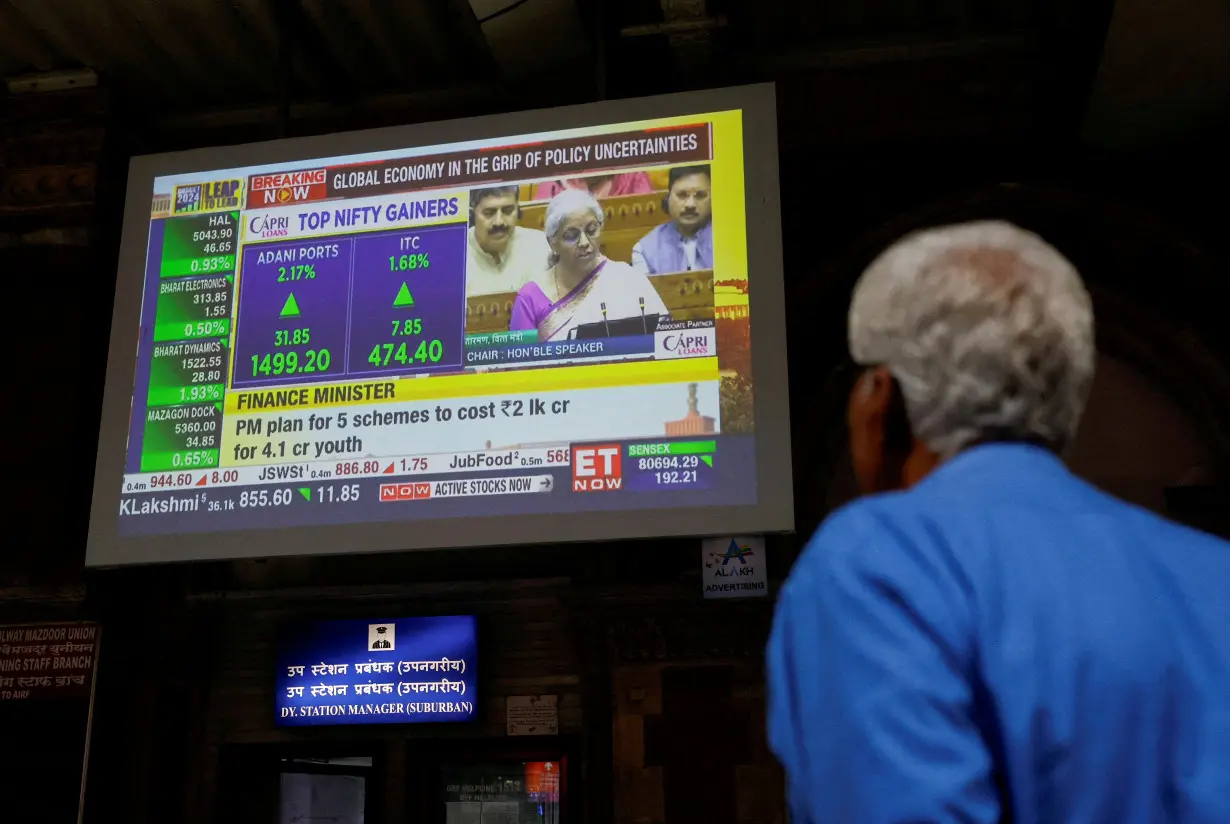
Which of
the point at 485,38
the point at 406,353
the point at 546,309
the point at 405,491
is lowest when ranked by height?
the point at 405,491

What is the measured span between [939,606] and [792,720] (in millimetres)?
115

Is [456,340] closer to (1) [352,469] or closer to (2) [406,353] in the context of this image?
(2) [406,353]

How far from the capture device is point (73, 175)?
4383mm

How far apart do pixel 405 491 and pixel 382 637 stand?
1.31m

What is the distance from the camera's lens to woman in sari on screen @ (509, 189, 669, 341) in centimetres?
327

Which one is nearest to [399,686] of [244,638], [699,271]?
[244,638]

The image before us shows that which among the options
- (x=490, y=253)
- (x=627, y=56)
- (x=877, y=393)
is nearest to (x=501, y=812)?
(x=490, y=253)

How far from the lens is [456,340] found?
3.31 m

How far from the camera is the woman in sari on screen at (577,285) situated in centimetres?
327

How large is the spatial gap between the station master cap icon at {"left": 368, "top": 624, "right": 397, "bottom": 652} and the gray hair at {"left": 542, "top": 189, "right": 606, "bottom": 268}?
5.86ft

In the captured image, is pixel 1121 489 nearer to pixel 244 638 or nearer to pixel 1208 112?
pixel 1208 112

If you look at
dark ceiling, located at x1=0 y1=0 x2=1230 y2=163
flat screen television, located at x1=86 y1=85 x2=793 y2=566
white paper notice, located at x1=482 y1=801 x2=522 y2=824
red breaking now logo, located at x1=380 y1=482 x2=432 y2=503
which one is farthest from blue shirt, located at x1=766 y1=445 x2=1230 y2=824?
white paper notice, located at x1=482 y1=801 x2=522 y2=824

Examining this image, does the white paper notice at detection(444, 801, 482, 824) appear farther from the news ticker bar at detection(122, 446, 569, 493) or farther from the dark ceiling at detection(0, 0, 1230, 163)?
the dark ceiling at detection(0, 0, 1230, 163)

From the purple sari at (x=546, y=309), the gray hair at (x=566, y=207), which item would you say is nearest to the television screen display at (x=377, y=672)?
the purple sari at (x=546, y=309)
